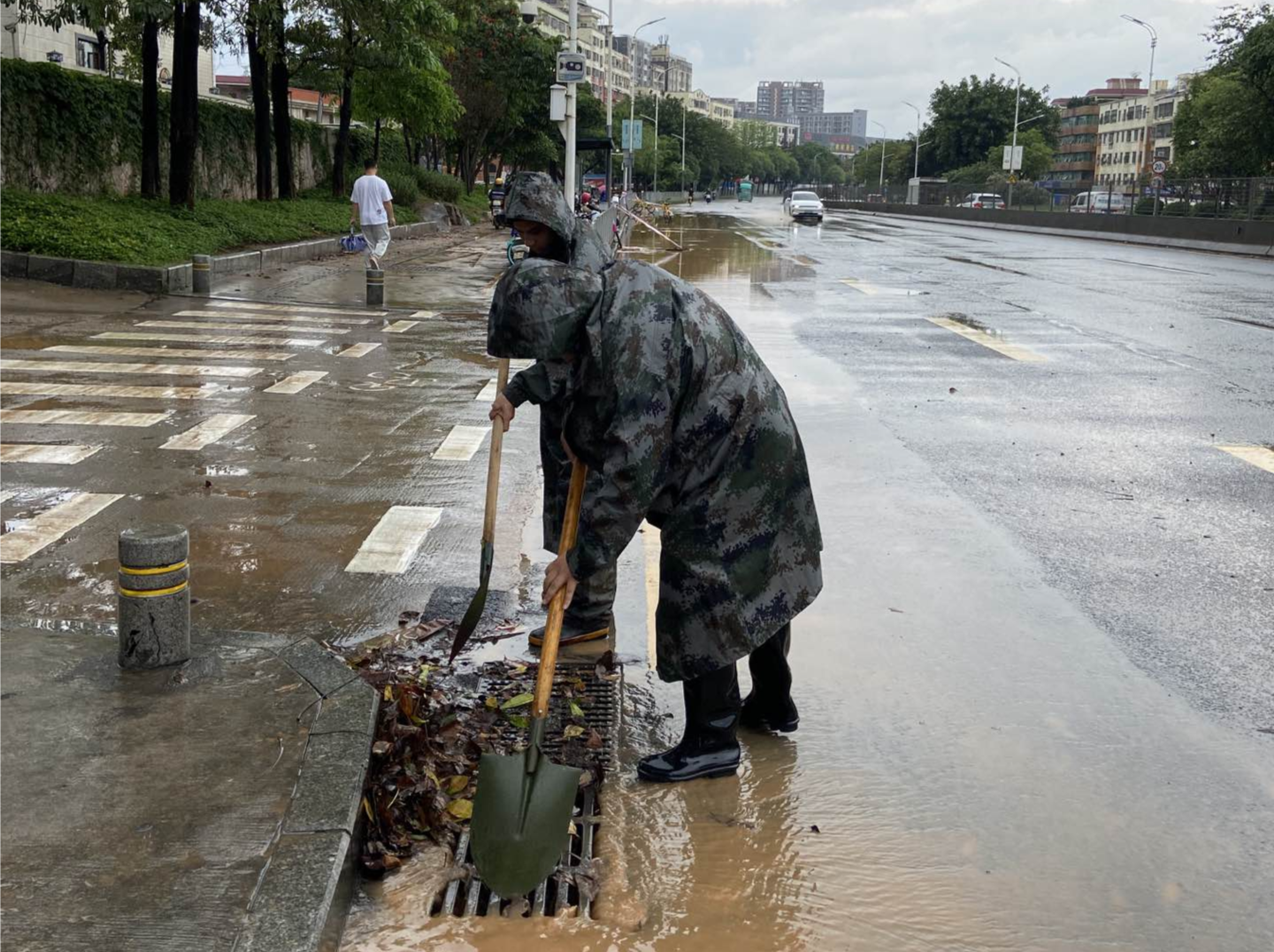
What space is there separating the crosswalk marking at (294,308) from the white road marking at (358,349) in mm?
2626

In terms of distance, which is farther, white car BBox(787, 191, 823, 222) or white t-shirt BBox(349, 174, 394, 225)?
white car BBox(787, 191, 823, 222)

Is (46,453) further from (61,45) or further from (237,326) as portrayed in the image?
(61,45)

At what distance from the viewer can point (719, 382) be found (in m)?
3.36

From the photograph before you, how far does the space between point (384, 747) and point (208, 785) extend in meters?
0.53

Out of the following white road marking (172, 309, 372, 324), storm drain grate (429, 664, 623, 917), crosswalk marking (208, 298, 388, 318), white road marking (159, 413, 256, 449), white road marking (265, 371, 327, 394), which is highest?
crosswalk marking (208, 298, 388, 318)

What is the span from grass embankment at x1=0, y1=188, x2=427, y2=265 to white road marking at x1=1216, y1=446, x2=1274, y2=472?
1352cm

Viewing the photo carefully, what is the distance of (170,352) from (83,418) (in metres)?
3.31

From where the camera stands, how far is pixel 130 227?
18156 mm

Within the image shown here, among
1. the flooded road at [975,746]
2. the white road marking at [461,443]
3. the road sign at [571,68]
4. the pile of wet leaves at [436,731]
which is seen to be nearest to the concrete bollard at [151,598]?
the pile of wet leaves at [436,731]

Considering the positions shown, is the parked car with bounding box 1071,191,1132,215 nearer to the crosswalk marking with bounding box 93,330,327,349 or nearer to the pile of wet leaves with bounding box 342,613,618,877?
the crosswalk marking with bounding box 93,330,327,349

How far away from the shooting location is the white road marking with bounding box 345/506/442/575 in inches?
220

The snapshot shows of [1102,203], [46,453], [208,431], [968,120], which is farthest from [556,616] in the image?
[968,120]

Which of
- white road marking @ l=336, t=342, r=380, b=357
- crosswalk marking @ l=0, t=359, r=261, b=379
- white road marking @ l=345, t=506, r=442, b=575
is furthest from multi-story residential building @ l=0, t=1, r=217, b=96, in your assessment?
white road marking @ l=345, t=506, r=442, b=575

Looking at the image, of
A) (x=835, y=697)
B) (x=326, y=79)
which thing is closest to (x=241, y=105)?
(x=326, y=79)
